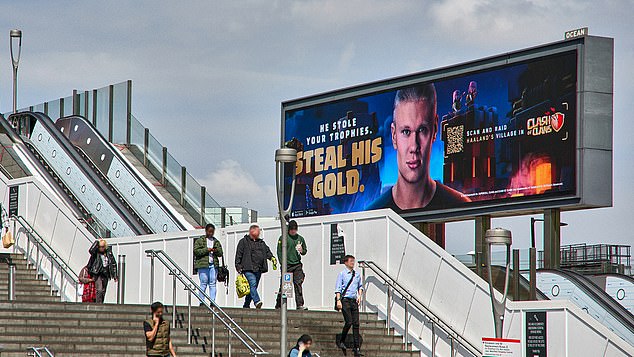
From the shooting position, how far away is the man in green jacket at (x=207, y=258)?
81.8ft

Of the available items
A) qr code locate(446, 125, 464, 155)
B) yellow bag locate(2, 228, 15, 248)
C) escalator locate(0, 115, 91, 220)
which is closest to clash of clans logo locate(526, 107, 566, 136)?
qr code locate(446, 125, 464, 155)

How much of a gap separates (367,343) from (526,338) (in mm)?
2621

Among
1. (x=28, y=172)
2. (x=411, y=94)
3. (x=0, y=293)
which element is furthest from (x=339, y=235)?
(x=28, y=172)

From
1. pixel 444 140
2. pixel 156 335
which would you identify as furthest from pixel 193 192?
pixel 156 335

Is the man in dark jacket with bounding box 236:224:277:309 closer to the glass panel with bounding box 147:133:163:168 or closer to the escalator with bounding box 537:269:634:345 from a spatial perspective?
the escalator with bounding box 537:269:634:345

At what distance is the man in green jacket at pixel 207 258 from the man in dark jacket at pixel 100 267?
151 centimetres

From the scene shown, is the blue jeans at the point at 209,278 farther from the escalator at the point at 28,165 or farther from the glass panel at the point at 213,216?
the glass panel at the point at 213,216

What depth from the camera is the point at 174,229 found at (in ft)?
123

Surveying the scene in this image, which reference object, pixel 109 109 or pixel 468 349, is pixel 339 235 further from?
pixel 109 109

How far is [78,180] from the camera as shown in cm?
3872

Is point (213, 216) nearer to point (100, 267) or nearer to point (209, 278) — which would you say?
point (209, 278)

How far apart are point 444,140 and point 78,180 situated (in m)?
10.9

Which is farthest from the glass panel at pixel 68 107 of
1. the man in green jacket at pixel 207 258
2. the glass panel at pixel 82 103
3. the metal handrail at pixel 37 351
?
the metal handrail at pixel 37 351

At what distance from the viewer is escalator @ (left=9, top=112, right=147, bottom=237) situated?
3684 cm
